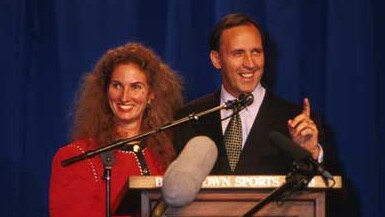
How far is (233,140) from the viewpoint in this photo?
2645 millimetres

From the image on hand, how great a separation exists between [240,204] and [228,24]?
123 centimetres

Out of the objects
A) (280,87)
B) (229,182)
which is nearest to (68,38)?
(280,87)

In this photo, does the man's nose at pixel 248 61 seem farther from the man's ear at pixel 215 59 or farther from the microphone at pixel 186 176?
the microphone at pixel 186 176

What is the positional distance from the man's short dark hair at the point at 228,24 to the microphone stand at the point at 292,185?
1.30m

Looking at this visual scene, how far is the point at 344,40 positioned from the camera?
2.97 metres

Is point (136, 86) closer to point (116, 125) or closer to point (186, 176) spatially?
point (116, 125)

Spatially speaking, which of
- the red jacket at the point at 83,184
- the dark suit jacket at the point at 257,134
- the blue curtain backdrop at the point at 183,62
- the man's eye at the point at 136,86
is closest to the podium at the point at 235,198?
the red jacket at the point at 83,184

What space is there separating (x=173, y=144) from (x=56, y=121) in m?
0.64

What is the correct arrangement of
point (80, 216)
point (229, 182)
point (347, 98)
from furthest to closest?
1. point (347, 98)
2. point (80, 216)
3. point (229, 182)

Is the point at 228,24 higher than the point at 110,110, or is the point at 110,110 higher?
the point at 228,24

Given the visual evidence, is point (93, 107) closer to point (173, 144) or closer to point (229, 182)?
point (173, 144)

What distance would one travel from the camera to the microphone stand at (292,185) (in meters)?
1.51

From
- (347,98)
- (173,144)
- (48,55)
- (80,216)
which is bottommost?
(80,216)

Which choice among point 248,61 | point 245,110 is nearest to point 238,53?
point 248,61
